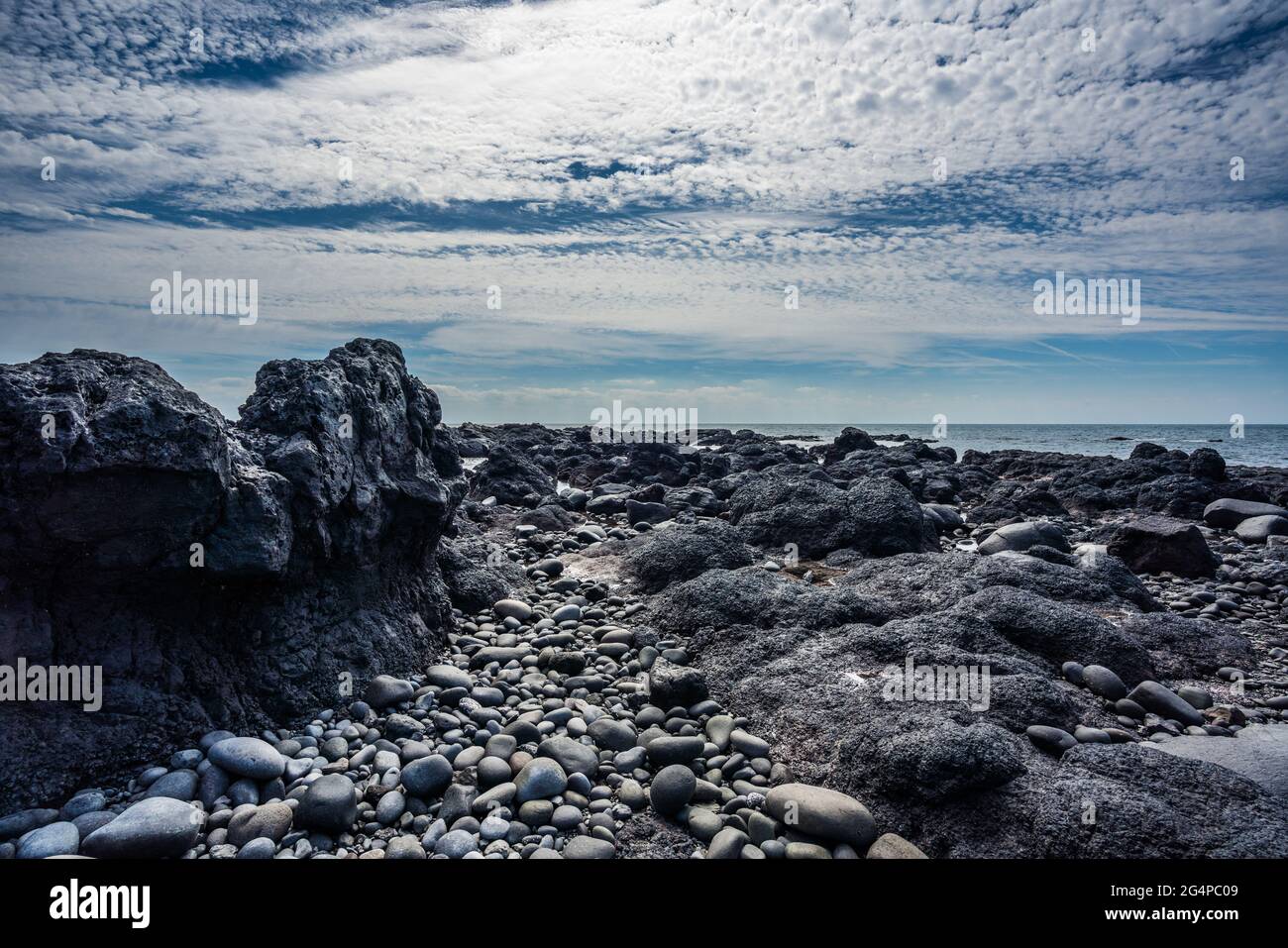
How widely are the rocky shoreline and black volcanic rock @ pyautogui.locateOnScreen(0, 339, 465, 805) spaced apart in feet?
0.14

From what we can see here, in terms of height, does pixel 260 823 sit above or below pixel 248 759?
below

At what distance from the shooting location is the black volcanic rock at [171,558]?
14.9ft

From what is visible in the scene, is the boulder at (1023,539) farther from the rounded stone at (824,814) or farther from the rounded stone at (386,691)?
the rounded stone at (386,691)

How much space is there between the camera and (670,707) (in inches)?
247

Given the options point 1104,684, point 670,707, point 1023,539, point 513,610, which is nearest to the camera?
point 670,707

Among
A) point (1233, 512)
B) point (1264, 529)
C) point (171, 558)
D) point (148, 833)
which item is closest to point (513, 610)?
point (171, 558)

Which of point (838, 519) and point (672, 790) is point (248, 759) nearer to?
point (672, 790)

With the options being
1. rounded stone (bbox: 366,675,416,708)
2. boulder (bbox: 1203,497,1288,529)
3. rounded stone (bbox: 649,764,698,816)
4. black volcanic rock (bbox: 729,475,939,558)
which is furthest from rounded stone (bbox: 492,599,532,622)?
boulder (bbox: 1203,497,1288,529)

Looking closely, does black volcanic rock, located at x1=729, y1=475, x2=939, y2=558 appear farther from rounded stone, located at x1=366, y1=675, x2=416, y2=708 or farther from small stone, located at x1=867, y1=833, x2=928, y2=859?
rounded stone, located at x1=366, y1=675, x2=416, y2=708

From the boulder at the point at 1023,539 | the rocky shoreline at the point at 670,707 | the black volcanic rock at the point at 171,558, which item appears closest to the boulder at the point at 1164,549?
the rocky shoreline at the point at 670,707

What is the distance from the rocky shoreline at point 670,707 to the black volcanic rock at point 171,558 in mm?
42

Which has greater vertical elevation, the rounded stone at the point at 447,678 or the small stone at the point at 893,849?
the rounded stone at the point at 447,678

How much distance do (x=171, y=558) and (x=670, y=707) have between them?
13.5 ft

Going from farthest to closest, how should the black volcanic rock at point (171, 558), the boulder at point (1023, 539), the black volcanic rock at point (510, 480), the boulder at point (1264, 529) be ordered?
the black volcanic rock at point (510, 480) → the boulder at point (1264, 529) → the boulder at point (1023, 539) → the black volcanic rock at point (171, 558)
